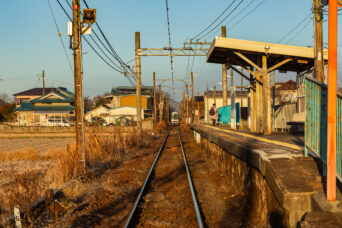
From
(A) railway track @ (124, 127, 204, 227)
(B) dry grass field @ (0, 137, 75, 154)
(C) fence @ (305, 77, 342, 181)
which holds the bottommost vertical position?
(B) dry grass field @ (0, 137, 75, 154)

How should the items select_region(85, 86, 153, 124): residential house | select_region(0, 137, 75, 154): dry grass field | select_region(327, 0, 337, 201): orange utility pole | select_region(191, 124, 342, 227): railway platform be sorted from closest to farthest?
select_region(191, 124, 342, 227): railway platform
select_region(327, 0, 337, 201): orange utility pole
select_region(0, 137, 75, 154): dry grass field
select_region(85, 86, 153, 124): residential house

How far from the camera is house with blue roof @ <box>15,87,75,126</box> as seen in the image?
51.9m

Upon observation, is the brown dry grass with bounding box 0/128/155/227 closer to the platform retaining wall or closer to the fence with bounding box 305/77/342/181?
the platform retaining wall

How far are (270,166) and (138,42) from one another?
19394 mm

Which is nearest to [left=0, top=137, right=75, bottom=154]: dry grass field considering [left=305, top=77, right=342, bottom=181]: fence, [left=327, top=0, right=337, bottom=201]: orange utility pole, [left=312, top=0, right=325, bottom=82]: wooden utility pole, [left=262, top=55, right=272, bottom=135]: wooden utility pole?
[left=262, top=55, right=272, bottom=135]: wooden utility pole

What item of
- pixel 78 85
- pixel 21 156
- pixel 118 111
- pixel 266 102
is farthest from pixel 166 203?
pixel 118 111

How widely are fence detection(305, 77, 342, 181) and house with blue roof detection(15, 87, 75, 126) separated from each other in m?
48.8

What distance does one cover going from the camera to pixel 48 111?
52.3 m

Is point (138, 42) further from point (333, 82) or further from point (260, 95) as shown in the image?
point (333, 82)

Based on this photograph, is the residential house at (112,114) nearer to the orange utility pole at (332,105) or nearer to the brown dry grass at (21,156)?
the brown dry grass at (21,156)

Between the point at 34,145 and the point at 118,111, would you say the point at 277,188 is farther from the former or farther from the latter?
the point at 118,111

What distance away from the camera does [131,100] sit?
69562mm

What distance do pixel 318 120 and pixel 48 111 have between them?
53149 millimetres

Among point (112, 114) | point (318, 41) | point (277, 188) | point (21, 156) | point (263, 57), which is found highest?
point (318, 41)
